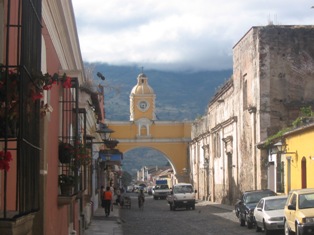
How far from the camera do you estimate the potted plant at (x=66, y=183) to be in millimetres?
12352

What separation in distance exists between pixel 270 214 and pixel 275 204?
3.14 feet

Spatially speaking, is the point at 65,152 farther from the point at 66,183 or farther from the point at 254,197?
the point at 254,197

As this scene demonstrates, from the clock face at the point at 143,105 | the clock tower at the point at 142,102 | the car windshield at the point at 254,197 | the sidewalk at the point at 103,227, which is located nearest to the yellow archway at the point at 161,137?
the clock tower at the point at 142,102

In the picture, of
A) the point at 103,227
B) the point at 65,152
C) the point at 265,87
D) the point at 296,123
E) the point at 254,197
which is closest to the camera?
the point at 65,152

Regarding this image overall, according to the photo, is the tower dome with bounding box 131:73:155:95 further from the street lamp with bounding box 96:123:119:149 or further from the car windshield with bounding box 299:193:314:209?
the car windshield with bounding box 299:193:314:209

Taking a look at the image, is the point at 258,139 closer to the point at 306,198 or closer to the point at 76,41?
the point at 306,198

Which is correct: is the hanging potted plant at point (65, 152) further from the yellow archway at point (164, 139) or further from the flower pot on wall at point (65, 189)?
the yellow archway at point (164, 139)

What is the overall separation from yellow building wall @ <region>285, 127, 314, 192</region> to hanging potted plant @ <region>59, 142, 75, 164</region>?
45.9 feet

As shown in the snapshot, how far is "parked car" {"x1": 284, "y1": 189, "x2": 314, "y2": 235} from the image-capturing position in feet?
52.2

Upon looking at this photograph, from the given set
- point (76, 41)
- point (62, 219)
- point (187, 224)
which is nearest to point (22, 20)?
point (62, 219)

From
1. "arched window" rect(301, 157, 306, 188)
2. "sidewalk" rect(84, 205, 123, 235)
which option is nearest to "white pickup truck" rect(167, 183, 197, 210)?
"sidewalk" rect(84, 205, 123, 235)

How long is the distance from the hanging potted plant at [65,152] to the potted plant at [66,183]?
1.30ft

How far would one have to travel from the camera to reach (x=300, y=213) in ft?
53.8

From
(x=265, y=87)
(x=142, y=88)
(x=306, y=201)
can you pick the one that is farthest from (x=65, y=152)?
(x=142, y=88)
